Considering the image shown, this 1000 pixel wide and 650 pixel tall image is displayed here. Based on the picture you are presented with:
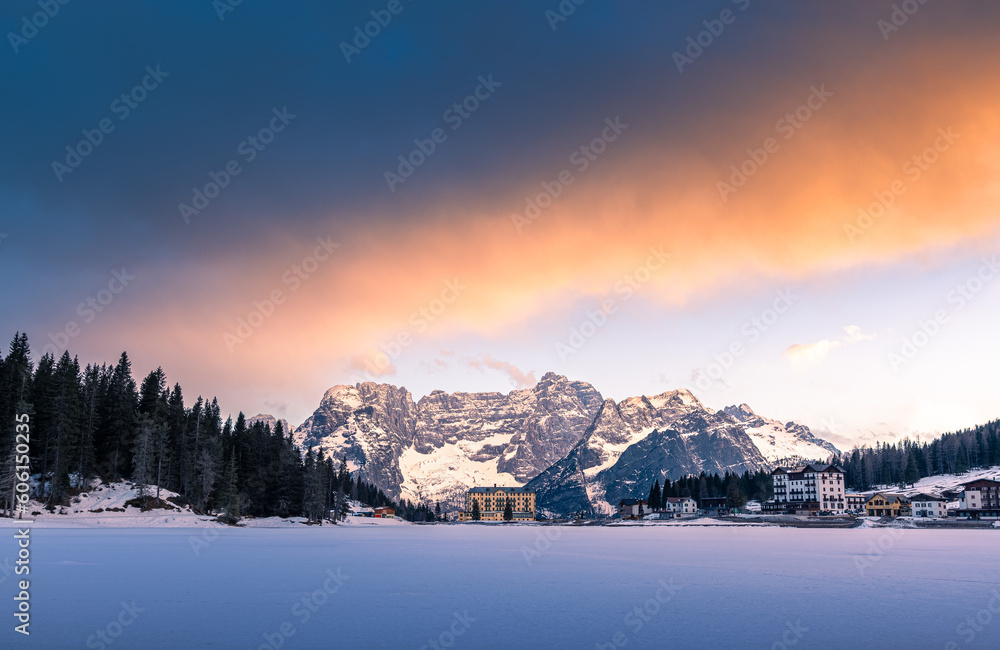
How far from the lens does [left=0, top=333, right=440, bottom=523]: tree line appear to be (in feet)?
388

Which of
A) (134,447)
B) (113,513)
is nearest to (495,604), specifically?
(113,513)

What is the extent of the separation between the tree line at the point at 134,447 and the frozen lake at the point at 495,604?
235 ft

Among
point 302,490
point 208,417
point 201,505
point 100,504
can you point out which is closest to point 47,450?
point 100,504

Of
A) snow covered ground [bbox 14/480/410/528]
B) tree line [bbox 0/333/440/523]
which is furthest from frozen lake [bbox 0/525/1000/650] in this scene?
tree line [bbox 0/333/440/523]

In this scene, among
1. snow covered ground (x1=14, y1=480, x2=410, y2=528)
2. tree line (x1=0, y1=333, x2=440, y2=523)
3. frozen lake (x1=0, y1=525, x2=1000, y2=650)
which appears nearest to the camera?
frozen lake (x1=0, y1=525, x2=1000, y2=650)

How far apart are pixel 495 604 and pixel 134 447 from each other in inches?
5036

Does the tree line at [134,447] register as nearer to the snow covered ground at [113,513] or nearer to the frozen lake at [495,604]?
the snow covered ground at [113,513]

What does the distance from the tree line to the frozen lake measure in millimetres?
71506

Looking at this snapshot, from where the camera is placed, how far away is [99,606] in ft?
97.3

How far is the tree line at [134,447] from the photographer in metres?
118

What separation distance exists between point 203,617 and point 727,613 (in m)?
22.9

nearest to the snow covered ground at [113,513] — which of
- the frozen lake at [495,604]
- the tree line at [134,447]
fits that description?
the tree line at [134,447]

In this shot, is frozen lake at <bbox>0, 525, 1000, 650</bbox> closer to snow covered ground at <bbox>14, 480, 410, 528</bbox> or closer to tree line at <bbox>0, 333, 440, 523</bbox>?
snow covered ground at <bbox>14, 480, 410, 528</bbox>

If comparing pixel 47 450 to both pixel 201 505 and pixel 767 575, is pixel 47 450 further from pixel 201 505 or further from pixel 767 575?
pixel 767 575
